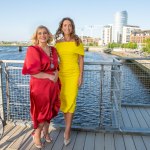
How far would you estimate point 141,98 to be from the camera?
13211mm

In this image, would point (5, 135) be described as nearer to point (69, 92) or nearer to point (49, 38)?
point (69, 92)

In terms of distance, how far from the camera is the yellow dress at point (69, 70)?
12.7ft

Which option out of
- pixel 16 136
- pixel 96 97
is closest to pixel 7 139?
pixel 16 136

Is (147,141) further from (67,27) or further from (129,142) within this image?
(67,27)

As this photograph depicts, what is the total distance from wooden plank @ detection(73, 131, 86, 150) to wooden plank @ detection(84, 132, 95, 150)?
0.06 metres

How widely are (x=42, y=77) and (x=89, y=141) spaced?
51.2 inches

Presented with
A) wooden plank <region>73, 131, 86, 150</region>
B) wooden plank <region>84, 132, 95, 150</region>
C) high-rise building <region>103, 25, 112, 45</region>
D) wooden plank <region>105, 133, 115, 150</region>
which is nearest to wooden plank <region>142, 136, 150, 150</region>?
wooden plank <region>105, 133, 115, 150</region>

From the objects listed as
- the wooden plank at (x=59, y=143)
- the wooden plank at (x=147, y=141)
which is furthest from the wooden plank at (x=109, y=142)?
the wooden plank at (x=59, y=143)

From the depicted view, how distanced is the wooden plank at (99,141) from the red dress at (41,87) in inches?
32.0

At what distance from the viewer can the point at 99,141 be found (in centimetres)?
414

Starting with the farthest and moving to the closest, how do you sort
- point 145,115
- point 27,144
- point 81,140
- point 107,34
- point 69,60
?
point 107,34 → point 145,115 → point 81,140 → point 27,144 → point 69,60

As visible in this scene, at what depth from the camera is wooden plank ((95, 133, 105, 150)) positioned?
3934 millimetres

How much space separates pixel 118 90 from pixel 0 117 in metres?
2.03

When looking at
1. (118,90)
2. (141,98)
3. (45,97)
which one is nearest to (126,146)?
(118,90)
